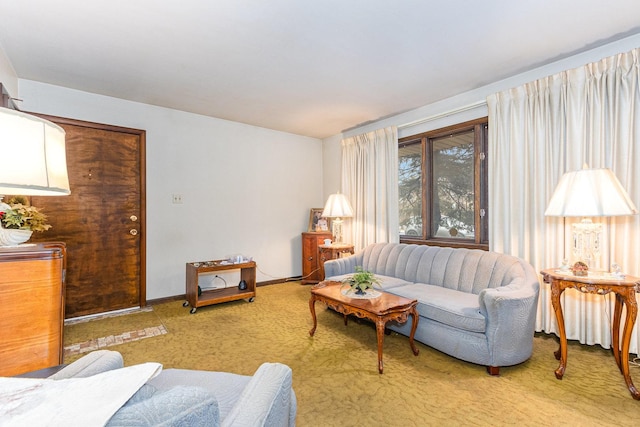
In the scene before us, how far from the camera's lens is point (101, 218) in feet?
12.0

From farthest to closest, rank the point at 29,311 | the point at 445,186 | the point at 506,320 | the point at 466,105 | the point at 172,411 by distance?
1. the point at 445,186
2. the point at 466,105
3. the point at 506,320
4. the point at 29,311
5. the point at 172,411

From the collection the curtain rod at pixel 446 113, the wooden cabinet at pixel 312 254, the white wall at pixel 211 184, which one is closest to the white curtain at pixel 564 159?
the curtain rod at pixel 446 113

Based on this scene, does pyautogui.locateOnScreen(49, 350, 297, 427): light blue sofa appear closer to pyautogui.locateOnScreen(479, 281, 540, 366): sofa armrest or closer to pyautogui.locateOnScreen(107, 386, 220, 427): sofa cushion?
pyautogui.locateOnScreen(107, 386, 220, 427): sofa cushion

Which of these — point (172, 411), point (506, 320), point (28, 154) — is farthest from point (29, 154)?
point (506, 320)

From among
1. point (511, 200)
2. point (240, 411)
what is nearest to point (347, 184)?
point (511, 200)

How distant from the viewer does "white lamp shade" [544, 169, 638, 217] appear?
6.75ft

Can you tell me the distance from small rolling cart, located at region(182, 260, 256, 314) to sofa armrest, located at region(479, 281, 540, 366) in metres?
2.87

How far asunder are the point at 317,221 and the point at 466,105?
293 centimetres

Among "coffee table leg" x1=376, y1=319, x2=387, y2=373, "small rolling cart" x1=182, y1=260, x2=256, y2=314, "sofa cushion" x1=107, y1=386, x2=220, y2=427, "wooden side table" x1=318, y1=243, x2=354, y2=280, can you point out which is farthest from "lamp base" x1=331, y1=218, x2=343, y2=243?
"sofa cushion" x1=107, y1=386, x2=220, y2=427

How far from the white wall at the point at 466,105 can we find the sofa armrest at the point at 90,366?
362 cm

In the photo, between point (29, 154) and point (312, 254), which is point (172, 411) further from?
point (312, 254)

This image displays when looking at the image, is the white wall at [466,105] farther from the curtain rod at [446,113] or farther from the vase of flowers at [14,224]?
the vase of flowers at [14,224]

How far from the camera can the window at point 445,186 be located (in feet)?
11.4

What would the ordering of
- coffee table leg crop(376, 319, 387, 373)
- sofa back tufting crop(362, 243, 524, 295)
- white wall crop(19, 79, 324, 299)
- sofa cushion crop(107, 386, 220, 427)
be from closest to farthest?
sofa cushion crop(107, 386, 220, 427)
coffee table leg crop(376, 319, 387, 373)
sofa back tufting crop(362, 243, 524, 295)
white wall crop(19, 79, 324, 299)
